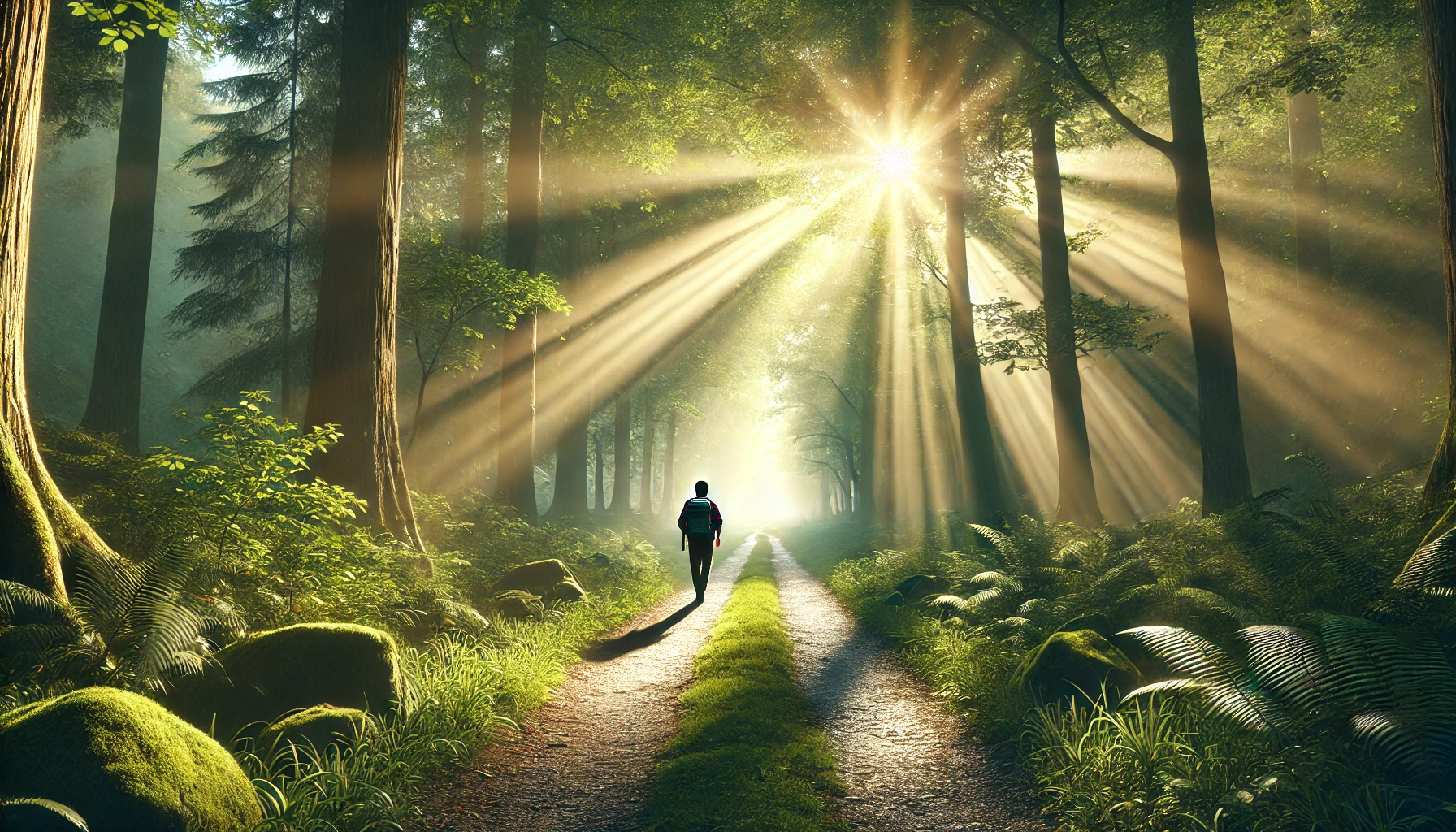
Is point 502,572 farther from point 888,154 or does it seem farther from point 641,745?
point 888,154

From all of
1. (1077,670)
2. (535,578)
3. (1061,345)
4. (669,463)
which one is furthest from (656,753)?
(669,463)

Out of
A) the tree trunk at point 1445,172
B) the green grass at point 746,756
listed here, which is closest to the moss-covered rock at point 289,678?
the green grass at point 746,756

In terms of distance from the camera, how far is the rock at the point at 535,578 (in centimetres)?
921

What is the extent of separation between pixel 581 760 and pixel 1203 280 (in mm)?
11304

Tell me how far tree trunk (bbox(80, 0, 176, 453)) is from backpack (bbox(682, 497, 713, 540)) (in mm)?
8583

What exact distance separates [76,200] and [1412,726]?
155ft

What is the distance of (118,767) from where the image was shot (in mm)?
2752

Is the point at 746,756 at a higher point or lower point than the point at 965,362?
lower

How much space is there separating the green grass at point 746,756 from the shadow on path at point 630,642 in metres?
1.17

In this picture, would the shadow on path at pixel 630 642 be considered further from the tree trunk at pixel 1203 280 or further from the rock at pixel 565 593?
the tree trunk at pixel 1203 280

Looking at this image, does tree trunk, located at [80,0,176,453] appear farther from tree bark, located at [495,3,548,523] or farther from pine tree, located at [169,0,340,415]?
tree bark, located at [495,3,548,523]

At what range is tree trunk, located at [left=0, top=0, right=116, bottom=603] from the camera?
13.7 ft

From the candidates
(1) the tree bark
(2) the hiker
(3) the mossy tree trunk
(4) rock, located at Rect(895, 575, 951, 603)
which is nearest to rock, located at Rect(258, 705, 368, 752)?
(4) rock, located at Rect(895, 575, 951, 603)

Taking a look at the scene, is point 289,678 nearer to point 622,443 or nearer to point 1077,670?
point 1077,670
